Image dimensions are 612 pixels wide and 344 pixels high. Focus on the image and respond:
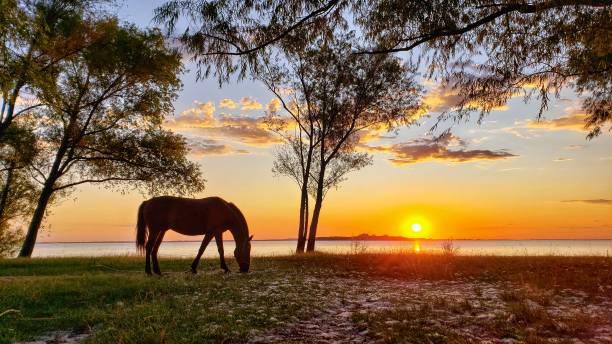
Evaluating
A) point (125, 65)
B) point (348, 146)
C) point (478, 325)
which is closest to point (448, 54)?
point (478, 325)

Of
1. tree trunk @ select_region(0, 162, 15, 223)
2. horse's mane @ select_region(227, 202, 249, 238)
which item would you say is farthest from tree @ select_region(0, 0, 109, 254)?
horse's mane @ select_region(227, 202, 249, 238)

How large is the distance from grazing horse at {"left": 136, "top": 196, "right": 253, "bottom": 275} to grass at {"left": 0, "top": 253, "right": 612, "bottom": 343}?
179 centimetres

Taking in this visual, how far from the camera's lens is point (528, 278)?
14820mm

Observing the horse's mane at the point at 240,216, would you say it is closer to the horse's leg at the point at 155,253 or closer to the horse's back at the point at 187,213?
the horse's back at the point at 187,213

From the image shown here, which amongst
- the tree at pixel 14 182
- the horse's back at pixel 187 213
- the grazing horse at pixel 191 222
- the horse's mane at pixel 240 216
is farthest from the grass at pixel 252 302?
the tree at pixel 14 182

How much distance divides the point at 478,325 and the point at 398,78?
25.3 metres

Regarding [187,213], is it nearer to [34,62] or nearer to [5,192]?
[34,62]

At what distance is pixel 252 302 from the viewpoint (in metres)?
10.4

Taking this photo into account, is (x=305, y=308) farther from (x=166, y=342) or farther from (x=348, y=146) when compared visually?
(x=348, y=146)

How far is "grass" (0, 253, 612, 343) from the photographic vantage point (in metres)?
7.56

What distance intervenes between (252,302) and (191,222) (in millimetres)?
7716

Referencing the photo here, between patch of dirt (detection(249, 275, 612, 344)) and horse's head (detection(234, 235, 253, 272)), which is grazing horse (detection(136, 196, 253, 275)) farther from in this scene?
patch of dirt (detection(249, 275, 612, 344))

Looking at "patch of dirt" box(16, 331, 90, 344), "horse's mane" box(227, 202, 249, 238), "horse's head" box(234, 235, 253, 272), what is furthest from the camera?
"horse's mane" box(227, 202, 249, 238)

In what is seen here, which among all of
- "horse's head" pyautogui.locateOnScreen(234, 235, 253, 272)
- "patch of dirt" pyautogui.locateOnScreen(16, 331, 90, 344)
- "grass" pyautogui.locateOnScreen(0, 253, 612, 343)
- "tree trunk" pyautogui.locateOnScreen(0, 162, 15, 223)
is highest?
"tree trunk" pyautogui.locateOnScreen(0, 162, 15, 223)
